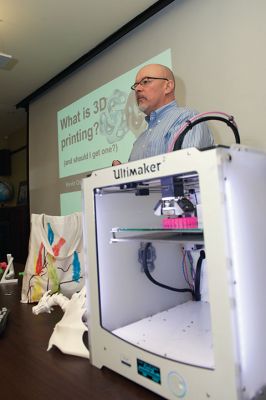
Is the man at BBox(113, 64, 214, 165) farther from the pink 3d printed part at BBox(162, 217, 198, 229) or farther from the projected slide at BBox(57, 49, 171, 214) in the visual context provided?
the projected slide at BBox(57, 49, 171, 214)

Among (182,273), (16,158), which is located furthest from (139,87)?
(16,158)

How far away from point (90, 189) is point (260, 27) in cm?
113

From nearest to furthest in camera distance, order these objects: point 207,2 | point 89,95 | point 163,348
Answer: point 163,348
point 207,2
point 89,95

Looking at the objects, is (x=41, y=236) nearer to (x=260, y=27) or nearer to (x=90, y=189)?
(x=90, y=189)

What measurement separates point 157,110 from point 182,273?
2.06 ft

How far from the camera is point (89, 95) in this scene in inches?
88.7

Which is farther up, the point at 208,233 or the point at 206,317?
the point at 208,233

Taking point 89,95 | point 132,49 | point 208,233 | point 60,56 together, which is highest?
point 60,56

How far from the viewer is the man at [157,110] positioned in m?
1.08

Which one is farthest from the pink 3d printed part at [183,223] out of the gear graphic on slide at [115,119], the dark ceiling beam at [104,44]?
the dark ceiling beam at [104,44]

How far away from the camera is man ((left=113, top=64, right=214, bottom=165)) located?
1.08 meters

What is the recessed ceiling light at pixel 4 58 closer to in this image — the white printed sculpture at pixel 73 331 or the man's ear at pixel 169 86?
→ the man's ear at pixel 169 86

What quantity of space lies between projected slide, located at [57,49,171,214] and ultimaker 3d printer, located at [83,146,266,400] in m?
1.07

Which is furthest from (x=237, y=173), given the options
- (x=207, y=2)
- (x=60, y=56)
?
(x=60, y=56)
